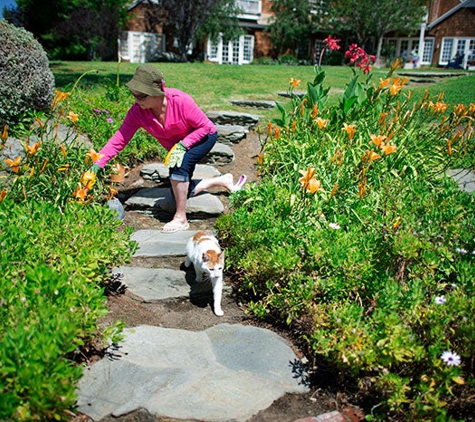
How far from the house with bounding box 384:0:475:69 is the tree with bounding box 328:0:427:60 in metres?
2.81

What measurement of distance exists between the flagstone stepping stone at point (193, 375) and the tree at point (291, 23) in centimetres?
2987

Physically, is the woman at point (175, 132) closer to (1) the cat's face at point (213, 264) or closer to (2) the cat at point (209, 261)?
(2) the cat at point (209, 261)

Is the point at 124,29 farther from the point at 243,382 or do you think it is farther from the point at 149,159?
the point at 243,382

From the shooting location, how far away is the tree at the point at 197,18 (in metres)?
23.8

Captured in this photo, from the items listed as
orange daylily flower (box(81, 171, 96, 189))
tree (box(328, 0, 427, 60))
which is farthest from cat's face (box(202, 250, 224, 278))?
tree (box(328, 0, 427, 60))

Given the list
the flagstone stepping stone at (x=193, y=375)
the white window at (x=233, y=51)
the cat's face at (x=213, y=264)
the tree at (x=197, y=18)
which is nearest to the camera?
the flagstone stepping stone at (x=193, y=375)

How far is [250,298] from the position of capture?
139 inches

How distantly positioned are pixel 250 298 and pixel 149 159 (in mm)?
2915

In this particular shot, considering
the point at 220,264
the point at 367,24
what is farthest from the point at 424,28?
the point at 220,264

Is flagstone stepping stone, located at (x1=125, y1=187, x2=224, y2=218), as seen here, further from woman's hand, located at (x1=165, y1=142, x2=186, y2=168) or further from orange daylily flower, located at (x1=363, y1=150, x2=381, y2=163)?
orange daylily flower, located at (x1=363, y1=150, x2=381, y2=163)

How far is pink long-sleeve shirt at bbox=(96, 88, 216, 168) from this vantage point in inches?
159

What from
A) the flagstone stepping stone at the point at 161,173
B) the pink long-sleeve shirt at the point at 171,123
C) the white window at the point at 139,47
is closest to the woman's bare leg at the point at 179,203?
the pink long-sleeve shirt at the point at 171,123

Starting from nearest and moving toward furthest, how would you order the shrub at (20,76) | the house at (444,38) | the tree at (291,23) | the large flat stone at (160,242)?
the large flat stone at (160,242)
the shrub at (20,76)
the tree at (291,23)
the house at (444,38)

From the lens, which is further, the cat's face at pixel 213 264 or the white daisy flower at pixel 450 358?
the cat's face at pixel 213 264
